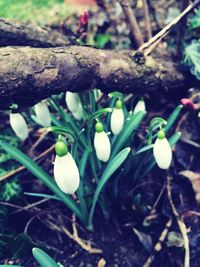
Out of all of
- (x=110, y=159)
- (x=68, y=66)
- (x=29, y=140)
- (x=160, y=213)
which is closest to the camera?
(x=68, y=66)

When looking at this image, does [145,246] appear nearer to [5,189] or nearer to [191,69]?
[5,189]

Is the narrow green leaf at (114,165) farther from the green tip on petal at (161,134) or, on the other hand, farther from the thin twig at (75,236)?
the thin twig at (75,236)

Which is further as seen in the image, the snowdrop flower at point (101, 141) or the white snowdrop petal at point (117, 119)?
the white snowdrop petal at point (117, 119)

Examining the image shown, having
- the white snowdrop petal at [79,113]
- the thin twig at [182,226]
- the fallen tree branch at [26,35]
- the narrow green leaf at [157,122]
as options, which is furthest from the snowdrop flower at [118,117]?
the fallen tree branch at [26,35]

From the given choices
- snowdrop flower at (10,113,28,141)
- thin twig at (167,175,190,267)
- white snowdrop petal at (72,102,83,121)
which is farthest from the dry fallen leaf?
snowdrop flower at (10,113,28,141)

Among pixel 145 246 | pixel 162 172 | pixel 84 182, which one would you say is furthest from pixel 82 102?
pixel 145 246

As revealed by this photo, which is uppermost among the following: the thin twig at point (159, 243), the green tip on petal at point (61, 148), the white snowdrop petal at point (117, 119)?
the white snowdrop petal at point (117, 119)

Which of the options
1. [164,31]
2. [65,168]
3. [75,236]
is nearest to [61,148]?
[65,168]
